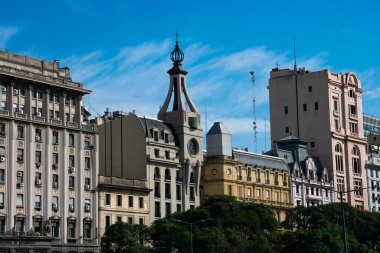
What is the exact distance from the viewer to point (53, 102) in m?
137

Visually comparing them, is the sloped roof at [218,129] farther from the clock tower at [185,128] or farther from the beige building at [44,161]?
the beige building at [44,161]

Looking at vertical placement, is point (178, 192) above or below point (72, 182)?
above

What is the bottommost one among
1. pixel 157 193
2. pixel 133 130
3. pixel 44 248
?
pixel 44 248

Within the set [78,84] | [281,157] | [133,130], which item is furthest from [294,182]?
[78,84]

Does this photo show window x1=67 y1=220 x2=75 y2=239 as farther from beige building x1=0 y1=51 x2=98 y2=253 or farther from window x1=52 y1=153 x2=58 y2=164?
window x1=52 y1=153 x2=58 y2=164

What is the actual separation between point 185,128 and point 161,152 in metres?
7.58

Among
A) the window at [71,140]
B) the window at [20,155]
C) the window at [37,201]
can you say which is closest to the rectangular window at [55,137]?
the window at [71,140]

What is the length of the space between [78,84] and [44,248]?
2582 centimetres

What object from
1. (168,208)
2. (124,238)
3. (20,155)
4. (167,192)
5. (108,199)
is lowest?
(124,238)

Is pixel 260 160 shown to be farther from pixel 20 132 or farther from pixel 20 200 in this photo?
pixel 20 200

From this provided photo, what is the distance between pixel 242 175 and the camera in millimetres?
170625

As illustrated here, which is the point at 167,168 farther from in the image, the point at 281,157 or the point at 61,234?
the point at 281,157

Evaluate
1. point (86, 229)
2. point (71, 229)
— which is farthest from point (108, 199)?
point (71, 229)

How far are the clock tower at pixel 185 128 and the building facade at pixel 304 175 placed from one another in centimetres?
3042
